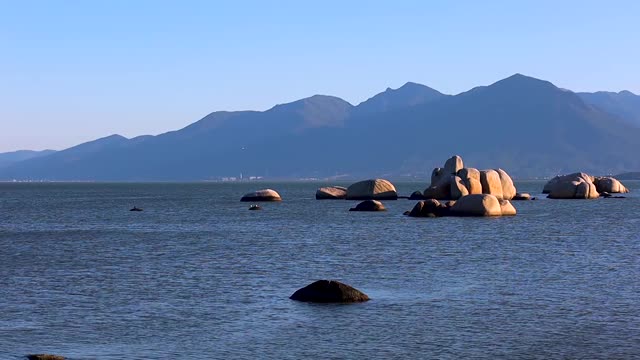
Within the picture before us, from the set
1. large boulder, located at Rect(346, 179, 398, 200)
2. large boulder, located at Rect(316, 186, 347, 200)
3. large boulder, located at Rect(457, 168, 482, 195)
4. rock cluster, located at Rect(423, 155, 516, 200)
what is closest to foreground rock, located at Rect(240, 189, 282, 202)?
large boulder, located at Rect(316, 186, 347, 200)

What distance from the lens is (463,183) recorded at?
97.9 m

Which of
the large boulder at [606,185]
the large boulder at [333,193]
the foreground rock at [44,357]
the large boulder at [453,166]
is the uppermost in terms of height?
the large boulder at [453,166]

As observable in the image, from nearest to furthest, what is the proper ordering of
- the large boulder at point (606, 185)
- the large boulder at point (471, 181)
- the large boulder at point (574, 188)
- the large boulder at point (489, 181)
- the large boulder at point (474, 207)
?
the large boulder at point (474, 207) < the large boulder at point (471, 181) < the large boulder at point (489, 181) < the large boulder at point (574, 188) < the large boulder at point (606, 185)

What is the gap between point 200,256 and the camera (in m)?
49.5

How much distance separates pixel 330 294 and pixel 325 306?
0.69m

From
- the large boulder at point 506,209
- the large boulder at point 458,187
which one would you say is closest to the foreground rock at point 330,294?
the large boulder at point 506,209

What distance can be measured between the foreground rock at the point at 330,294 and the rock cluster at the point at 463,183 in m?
63.4

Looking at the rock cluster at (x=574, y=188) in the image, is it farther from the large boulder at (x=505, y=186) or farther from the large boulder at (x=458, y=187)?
the large boulder at (x=458, y=187)

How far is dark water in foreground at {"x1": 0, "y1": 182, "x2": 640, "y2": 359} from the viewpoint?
83.0 ft

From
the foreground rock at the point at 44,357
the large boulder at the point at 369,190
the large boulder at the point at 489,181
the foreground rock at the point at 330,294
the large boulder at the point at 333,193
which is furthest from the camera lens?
the large boulder at the point at 333,193

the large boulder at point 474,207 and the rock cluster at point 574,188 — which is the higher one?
the rock cluster at point 574,188

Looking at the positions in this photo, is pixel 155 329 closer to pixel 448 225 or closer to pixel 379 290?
pixel 379 290

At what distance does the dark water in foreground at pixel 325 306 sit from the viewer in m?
25.3

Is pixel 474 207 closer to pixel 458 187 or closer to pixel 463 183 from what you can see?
pixel 463 183
